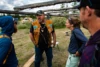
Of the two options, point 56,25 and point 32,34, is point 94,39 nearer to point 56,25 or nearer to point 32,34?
point 32,34

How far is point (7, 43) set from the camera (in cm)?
328

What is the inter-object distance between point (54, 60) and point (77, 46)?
10.9 ft

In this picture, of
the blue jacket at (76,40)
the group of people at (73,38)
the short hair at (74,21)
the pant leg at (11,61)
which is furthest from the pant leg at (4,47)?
the short hair at (74,21)

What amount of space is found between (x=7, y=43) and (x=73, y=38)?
1.49m

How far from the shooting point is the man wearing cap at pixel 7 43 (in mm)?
3254

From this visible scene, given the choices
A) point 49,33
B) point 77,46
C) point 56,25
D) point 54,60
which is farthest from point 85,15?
point 56,25

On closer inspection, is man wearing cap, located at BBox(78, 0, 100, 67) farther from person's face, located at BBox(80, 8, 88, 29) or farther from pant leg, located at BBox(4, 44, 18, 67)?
pant leg, located at BBox(4, 44, 18, 67)

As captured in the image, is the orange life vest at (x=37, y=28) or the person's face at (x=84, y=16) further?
the orange life vest at (x=37, y=28)

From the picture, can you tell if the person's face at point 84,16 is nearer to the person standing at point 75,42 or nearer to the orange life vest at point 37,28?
the person standing at point 75,42

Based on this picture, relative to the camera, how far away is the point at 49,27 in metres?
6.03

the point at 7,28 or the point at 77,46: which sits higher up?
the point at 7,28

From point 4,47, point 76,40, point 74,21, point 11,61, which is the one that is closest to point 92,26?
point 4,47

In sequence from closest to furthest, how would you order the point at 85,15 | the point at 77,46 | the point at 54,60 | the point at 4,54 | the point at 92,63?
1. the point at 92,63
2. the point at 85,15
3. the point at 4,54
4. the point at 77,46
5. the point at 54,60

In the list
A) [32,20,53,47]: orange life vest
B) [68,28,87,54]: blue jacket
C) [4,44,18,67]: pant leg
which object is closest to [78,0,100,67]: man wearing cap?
[4,44,18,67]: pant leg
